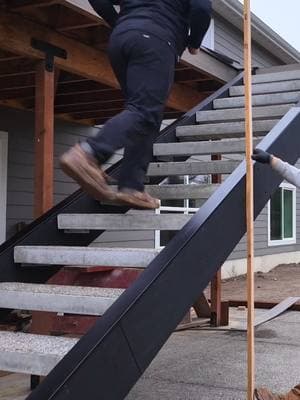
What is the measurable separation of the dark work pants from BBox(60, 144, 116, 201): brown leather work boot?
18 centimetres

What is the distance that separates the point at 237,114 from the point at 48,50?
67.6 inches

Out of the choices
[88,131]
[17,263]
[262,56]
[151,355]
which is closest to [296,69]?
[88,131]

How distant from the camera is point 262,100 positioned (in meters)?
5.64

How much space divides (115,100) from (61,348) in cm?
512

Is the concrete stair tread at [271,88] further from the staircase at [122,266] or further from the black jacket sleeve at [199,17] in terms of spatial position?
the black jacket sleeve at [199,17]

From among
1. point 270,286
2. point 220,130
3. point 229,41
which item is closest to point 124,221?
point 220,130

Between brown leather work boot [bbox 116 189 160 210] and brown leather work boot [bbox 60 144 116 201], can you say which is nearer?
brown leather work boot [bbox 60 144 116 201]

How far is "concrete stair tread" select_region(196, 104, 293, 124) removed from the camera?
5090mm

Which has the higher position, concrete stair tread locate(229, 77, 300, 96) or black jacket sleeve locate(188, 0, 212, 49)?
concrete stair tread locate(229, 77, 300, 96)

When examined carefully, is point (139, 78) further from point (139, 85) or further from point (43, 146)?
point (43, 146)

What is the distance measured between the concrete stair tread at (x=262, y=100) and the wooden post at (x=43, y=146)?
5.48ft

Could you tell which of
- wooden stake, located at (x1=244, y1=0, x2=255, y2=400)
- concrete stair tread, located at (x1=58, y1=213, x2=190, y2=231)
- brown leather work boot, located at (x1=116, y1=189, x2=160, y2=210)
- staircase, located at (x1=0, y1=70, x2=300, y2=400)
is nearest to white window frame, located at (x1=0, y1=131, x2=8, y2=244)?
staircase, located at (x1=0, y1=70, x2=300, y2=400)

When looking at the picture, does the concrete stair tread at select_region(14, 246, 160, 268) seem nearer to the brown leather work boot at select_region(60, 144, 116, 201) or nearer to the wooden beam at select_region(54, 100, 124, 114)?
the brown leather work boot at select_region(60, 144, 116, 201)

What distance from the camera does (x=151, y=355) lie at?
8.40ft
